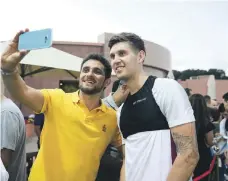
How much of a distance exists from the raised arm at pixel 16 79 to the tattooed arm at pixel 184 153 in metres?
1.06

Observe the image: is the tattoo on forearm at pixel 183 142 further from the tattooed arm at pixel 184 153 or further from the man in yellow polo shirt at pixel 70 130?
the man in yellow polo shirt at pixel 70 130

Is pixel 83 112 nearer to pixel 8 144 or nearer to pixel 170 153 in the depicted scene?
pixel 8 144

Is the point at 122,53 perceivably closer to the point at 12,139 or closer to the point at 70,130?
the point at 70,130

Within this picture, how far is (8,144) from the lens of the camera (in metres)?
2.00

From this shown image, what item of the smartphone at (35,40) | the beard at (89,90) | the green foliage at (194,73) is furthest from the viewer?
the green foliage at (194,73)

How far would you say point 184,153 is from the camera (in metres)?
1.78

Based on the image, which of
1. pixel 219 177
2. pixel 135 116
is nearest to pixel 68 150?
pixel 135 116

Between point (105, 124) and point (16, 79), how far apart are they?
83 cm

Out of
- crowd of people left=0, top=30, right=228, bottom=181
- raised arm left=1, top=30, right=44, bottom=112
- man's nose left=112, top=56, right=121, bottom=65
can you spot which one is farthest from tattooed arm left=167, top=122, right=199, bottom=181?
raised arm left=1, top=30, right=44, bottom=112

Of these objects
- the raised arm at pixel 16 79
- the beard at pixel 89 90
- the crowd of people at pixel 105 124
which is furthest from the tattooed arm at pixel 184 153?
the raised arm at pixel 16 79

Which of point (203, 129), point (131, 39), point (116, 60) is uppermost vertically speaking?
point (131, 39)

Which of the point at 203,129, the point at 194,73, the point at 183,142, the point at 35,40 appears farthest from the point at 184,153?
the point at 194,73

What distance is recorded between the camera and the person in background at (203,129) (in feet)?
12.6

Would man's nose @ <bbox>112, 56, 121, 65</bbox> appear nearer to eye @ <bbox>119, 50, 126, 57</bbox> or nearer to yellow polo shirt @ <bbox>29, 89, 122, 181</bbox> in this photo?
eye @ <bbox>119, 50, 126, 57</bbox>
